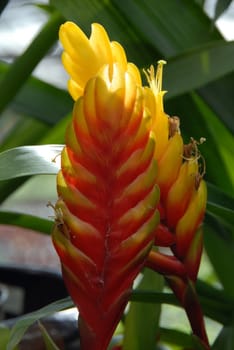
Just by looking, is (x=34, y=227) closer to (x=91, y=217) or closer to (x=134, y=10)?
(x=134, y=10)

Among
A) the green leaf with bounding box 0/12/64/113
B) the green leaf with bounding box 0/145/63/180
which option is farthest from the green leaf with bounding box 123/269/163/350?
the green leaf with bounding box 0/12/64/113

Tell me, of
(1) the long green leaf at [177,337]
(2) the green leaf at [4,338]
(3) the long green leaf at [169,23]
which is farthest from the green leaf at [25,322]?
(3) the long green leaf at [169,23]

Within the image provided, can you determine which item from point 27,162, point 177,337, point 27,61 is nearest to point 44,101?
point 27,61

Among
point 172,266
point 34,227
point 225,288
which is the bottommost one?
point 225,288

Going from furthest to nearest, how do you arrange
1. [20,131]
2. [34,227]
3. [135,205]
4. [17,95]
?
[20,131], [17,95], [34,227], [135,205]

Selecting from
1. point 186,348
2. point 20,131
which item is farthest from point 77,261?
point 20,131

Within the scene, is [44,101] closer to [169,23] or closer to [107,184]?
[169,23]
